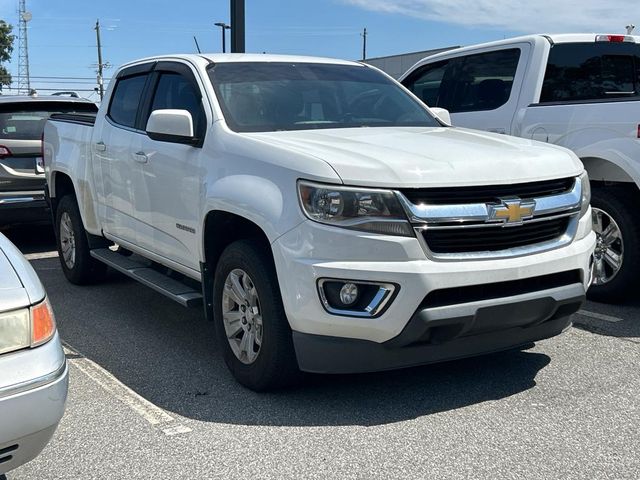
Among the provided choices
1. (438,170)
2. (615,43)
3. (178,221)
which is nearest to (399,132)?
(438,170)

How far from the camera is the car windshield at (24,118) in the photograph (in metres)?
8.00

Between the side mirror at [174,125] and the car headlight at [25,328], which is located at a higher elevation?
the side mirror at [174,125]

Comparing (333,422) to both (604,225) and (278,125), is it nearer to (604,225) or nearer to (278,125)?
(278,125)

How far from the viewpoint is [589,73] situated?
650cm

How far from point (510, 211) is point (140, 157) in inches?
106

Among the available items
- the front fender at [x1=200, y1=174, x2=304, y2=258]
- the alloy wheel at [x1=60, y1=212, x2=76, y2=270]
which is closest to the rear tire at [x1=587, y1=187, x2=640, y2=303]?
the front fender at [x1=200, y1=174, x2=304, y2=258]

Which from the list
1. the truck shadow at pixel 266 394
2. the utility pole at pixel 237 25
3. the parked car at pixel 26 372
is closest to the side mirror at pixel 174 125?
the truck shadow at pixel 266 394

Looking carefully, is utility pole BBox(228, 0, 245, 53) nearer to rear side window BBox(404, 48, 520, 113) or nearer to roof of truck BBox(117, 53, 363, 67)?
rear side window BBox(404, 48, 520, 113)

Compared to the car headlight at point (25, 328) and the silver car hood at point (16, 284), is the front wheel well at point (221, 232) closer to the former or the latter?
the silver car hood at point (16, 284)

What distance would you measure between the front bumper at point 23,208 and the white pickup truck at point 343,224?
327 cm

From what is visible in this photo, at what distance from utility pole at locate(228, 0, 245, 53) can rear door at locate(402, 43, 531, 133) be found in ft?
11.3

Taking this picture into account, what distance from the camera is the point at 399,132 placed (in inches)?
178

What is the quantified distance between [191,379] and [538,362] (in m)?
2.12

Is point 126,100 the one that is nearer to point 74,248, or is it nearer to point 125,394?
point 74,248
